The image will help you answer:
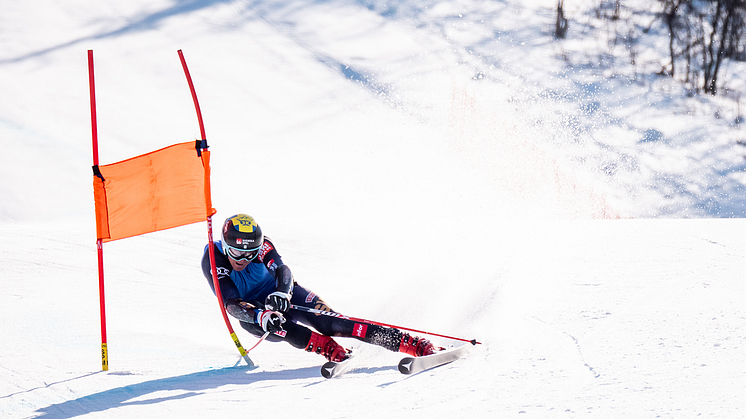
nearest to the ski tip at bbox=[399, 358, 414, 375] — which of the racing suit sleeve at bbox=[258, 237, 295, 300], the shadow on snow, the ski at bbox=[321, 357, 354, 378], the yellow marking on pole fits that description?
the ski at bbox=[321, 357, 354, 378]

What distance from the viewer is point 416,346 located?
3.63 metres

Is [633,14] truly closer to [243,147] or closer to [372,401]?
[243,147]

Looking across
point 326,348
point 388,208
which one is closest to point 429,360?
point 326,348

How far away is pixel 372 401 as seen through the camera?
281 centimetres

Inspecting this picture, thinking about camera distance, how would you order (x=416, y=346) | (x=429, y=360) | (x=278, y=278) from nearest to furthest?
(x=429, y=360), (x=416, y=346), (x=278, y=278)

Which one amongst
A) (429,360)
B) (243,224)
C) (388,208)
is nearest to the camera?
(429,360)

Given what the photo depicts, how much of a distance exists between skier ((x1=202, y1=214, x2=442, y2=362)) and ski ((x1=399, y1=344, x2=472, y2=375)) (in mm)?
140

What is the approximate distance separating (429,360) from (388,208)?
10181 mm

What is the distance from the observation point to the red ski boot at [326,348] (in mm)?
3818

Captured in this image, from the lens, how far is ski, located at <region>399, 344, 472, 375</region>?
10.7 feet

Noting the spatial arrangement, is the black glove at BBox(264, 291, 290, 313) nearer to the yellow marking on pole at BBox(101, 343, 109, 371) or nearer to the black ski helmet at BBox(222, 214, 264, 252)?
the black ski helmet at BBox(222, 214, 264, 252)

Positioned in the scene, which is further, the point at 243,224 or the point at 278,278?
the point at 278,278

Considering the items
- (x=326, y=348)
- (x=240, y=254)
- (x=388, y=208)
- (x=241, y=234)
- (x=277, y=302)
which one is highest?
(x=241, y=234)

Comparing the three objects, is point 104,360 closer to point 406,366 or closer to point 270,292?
point 270,292
